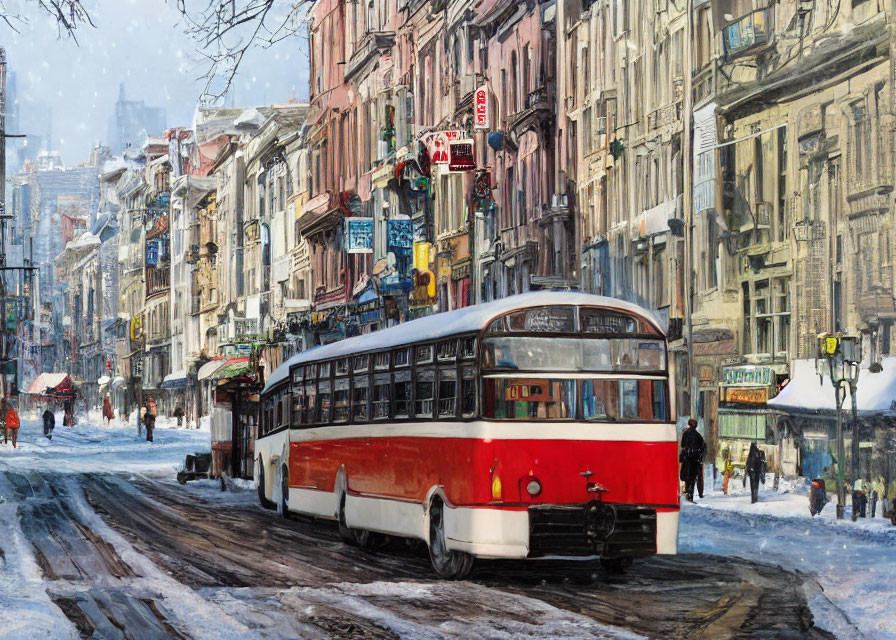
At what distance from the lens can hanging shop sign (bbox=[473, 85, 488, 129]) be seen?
5059 cm

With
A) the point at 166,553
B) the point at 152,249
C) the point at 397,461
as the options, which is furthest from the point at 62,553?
the point at 152,249

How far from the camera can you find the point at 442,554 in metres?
16.5

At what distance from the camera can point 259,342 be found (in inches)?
3135

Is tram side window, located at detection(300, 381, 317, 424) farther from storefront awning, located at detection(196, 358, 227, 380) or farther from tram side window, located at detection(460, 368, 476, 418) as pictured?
storefront awning, located at detection(196, 358, 227, 380)

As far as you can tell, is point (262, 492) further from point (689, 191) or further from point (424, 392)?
point (689, 191)

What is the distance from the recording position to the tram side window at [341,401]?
2109cm

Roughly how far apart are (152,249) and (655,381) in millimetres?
101664

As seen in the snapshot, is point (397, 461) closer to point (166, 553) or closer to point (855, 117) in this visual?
point (166, 553)

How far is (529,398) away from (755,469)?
12.2 meters

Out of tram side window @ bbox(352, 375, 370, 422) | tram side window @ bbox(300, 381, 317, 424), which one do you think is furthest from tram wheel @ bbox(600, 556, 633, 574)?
tram side window @ bbox(300, 381, 317, 424)

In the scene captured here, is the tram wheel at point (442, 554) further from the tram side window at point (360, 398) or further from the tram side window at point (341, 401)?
the tram side window at point (341, 401)

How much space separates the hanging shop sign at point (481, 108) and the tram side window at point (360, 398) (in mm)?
30930

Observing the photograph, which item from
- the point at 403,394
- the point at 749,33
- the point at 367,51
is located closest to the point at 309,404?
the point at 403,394

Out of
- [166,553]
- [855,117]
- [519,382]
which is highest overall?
[855,117]
